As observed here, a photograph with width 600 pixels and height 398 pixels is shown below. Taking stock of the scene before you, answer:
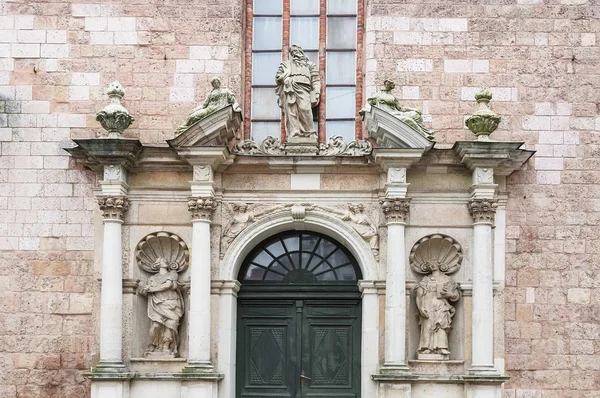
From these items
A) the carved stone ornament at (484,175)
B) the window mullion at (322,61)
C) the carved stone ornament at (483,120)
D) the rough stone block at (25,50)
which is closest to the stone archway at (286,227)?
the window mullion at (322,61)

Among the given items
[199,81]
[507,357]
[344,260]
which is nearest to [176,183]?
[199,81]

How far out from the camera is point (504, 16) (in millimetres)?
13680

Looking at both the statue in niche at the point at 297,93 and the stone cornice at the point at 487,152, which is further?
the statue in niche at the point at 297,93

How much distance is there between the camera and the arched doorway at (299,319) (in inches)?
532

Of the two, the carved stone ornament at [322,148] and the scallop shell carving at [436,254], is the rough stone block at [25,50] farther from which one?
the scallop shell carving at [436,254]

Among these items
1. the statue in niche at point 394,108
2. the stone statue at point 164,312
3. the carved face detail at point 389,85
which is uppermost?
the carved face detail at point 389,85

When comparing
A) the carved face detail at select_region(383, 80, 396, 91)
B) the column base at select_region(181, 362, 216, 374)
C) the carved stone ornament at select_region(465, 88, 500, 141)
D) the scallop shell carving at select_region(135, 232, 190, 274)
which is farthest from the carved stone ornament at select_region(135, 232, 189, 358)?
the carved stone ornament at select_region(465, 88, 500, 141)

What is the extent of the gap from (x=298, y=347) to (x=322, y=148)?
242cm

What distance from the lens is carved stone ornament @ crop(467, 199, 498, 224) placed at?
13.0 meters

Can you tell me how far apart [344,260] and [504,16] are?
3.56 metres

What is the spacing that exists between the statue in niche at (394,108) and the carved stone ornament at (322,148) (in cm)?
41

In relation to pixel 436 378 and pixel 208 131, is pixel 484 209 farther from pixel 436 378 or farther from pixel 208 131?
pixel 208 131

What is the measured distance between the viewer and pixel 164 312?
517 inches

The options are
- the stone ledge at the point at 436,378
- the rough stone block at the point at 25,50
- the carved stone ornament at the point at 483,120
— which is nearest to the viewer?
the stone ledge at the point at 436,378
